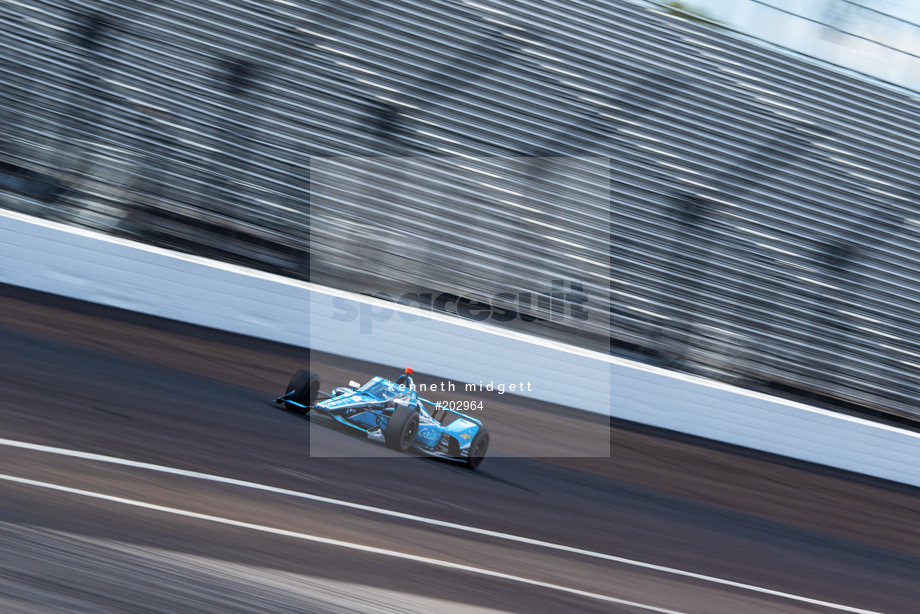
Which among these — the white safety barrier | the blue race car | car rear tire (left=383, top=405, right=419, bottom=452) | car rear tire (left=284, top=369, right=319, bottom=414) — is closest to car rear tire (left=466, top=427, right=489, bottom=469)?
the blue race car

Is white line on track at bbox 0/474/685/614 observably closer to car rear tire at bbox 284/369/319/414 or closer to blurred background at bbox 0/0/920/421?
car rear tire at bbox 284/369/319/414

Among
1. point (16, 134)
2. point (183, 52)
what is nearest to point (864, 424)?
point (183, 52)

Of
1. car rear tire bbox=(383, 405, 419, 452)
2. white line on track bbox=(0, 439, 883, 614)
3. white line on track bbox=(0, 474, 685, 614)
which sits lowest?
white line on track bbox=(0, 474, 685, 614)

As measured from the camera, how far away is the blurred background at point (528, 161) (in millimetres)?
11195

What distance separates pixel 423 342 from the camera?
33.0 ft

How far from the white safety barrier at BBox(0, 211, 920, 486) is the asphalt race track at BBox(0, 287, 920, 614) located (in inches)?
25.3

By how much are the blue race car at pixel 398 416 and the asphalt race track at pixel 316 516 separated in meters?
0.15

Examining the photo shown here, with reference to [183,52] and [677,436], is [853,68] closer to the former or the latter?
[677,436]

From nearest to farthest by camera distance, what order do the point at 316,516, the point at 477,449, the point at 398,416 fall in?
the point at 316,516 → the point at 398,416 → the point at 477,449

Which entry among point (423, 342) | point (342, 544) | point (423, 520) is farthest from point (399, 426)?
point (423, 342)

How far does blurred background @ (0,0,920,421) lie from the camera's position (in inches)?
441

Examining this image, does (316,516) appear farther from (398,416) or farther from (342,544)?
(398,416)

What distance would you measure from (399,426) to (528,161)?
6741 mm

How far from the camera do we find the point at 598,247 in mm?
11906
